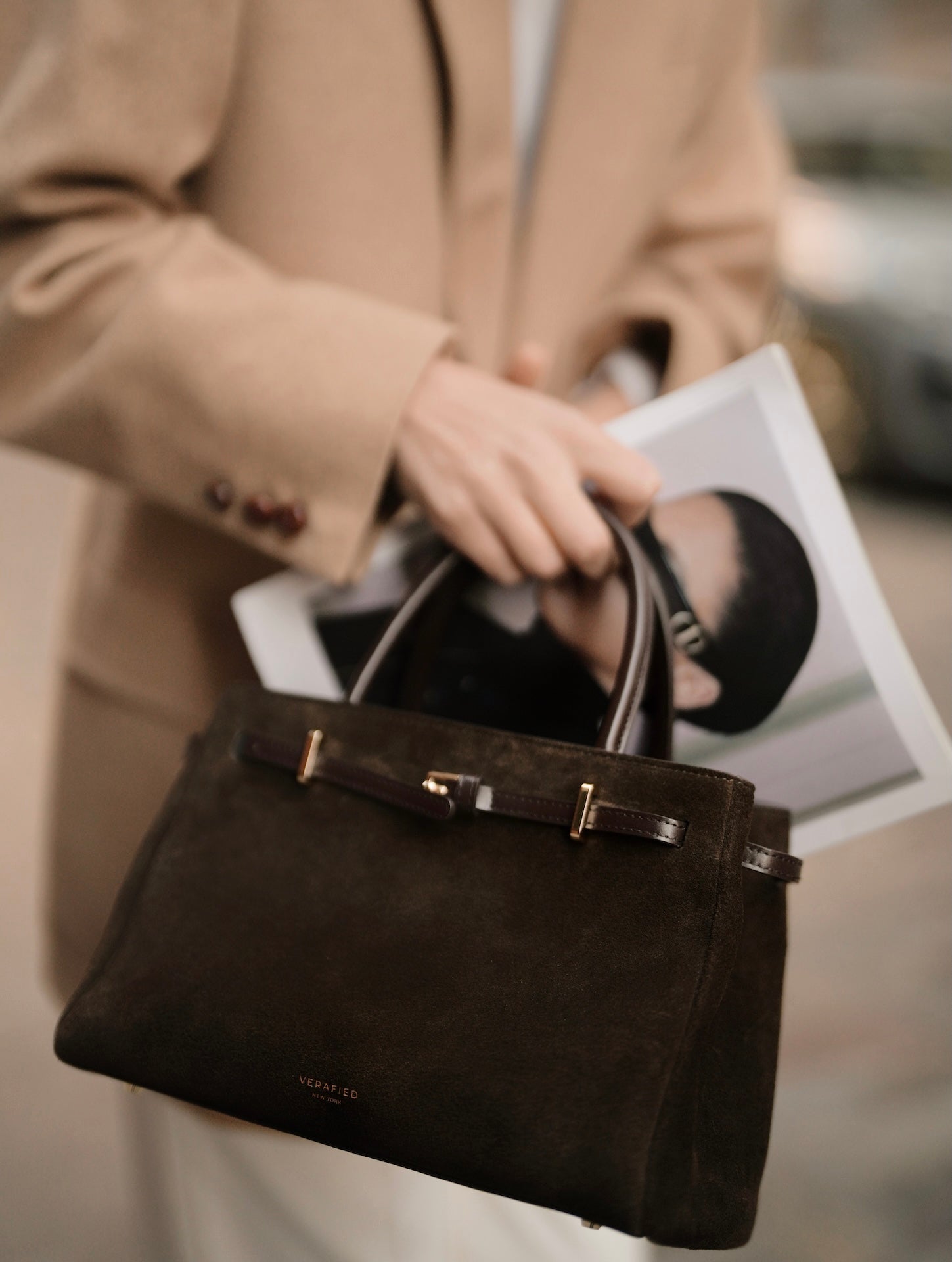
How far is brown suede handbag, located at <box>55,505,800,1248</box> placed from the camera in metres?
0.62

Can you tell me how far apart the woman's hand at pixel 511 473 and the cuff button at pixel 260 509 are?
98 millimetres

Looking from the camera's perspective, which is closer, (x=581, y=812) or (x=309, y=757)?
(x=581, y=812)

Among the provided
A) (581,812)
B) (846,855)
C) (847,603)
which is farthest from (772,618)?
(846,855)

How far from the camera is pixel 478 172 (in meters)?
0.89

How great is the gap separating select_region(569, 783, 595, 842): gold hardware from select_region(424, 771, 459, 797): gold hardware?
8 centimetres

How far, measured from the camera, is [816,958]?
92.2 inches

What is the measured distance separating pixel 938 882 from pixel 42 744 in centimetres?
235

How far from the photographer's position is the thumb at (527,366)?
875mm

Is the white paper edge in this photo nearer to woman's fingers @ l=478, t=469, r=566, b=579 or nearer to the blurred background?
woman's fingers @ l=478, t=469, r=566, b=579

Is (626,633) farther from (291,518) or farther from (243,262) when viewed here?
(243,262)

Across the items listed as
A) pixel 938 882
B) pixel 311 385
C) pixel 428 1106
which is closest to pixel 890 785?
pixel 428 1106

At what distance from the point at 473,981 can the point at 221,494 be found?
401 mm

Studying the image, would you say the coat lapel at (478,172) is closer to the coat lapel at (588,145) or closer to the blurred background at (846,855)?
the coat lapel at (588,145)

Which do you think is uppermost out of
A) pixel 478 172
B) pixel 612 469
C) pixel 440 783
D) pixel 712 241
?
pixel 712 241
